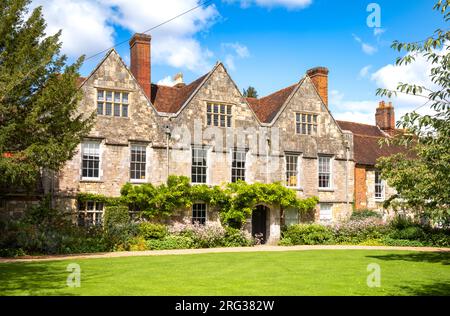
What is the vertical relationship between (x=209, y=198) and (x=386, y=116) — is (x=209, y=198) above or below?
below

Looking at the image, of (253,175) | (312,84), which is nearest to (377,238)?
(253,175)

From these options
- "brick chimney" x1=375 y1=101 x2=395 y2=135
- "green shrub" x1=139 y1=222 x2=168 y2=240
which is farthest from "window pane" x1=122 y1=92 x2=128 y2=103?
"brick chimney" x1=375 y1=101 x2=395 y2=135

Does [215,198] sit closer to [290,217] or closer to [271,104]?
[290,217]

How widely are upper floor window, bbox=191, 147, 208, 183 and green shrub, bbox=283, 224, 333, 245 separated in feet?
18.1

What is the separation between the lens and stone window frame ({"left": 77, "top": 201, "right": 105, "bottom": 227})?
24812 mm

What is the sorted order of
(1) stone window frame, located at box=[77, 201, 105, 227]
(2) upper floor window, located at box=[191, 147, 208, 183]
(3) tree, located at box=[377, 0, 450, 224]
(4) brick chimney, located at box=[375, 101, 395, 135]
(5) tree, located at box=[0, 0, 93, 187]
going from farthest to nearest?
(4) brick chimney, located at box=[375, 101, 395, 135] → (2) upper floor window, located at box=[191, 147, 208, 183] → (1) stone window frame, located at box=[77, 201, 105, 227] → (5) tree, located at box=[0, 0, 93, 187] → (3) tree, located at box=[377, 0, 450, 224]

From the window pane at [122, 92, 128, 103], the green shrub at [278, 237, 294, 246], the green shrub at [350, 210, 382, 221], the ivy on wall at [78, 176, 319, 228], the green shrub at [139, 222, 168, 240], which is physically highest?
the window pane at [122, 92, 128, 103]

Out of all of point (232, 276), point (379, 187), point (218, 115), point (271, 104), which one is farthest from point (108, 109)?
point (379, 187)

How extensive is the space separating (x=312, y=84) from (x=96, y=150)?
1322cm

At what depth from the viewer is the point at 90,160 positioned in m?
25.2

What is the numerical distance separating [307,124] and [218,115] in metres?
5.69

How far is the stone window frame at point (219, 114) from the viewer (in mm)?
A: 28188

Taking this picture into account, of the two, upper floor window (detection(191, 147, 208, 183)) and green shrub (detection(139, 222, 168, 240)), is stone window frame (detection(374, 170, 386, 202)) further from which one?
green shrub (detection(139, 222, 168, 240))

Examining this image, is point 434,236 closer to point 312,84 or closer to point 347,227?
point 347,227
